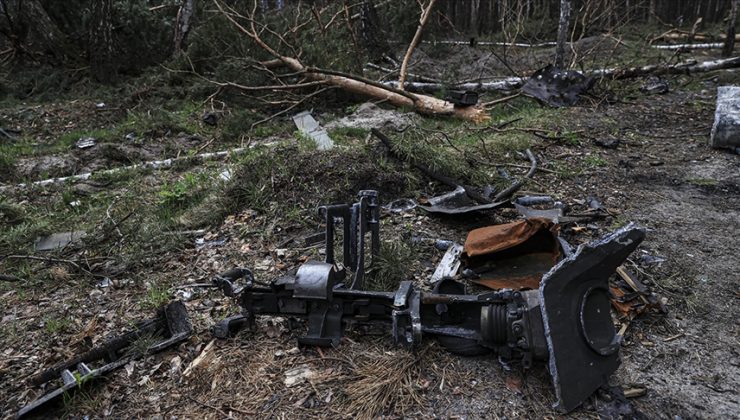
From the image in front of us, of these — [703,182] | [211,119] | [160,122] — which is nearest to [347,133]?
[211,119]

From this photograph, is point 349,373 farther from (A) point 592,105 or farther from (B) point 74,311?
(A) point 592,105

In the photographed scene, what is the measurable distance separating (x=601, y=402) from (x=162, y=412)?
1.79 m

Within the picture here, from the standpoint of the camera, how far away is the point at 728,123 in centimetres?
486

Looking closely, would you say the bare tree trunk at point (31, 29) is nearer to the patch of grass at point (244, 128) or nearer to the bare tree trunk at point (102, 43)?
the bare tree trunk at point (102, 43)

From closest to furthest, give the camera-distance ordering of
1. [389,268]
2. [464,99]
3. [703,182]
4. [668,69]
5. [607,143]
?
[389,268] → [703,182] → [607,143] → [464,99] → [668,69]

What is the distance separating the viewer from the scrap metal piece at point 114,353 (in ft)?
6.82

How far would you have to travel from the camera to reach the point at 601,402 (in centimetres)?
188

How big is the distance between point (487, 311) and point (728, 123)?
447cm

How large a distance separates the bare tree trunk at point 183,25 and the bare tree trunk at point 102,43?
3.67 ft

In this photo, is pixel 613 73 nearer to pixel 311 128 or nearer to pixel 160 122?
pixel 311 128

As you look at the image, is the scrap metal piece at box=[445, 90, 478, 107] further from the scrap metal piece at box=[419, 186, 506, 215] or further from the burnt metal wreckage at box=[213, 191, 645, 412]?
the burnt metal wreckage at box=[213, 191, 645, 412]

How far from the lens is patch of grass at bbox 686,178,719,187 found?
4.18m

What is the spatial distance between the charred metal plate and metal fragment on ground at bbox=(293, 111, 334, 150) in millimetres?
3490

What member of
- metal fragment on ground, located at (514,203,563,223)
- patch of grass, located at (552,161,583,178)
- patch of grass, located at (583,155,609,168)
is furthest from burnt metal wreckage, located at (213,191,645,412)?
patch of grass, located at (583,155,609,168)
